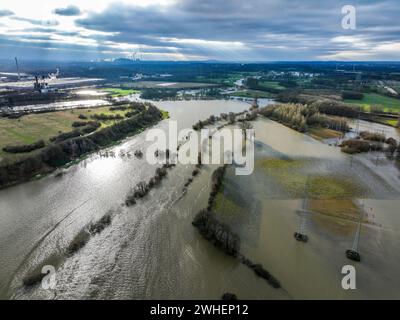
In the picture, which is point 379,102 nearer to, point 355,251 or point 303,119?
point 303,119

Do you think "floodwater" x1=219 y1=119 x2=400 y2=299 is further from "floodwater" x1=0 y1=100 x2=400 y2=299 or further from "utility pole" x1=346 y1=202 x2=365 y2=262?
"utility pole" x1=346 y1=202 x2=365 y2=262

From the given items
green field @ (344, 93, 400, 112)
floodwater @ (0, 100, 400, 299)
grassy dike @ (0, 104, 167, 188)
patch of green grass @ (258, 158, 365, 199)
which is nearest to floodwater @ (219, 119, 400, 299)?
floodwater @ (0, 100, 400, 299)

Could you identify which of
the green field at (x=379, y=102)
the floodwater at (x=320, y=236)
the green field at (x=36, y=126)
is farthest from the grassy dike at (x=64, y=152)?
the green field at (x=379, y=102)

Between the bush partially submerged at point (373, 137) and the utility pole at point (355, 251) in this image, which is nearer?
the utility pole at point (355, 251)

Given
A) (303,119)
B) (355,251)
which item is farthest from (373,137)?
(355,251)

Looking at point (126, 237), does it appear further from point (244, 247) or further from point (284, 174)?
point (284, 174)

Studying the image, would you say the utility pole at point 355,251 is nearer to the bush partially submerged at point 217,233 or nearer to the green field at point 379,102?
the bush partially submerged at point 217,233
